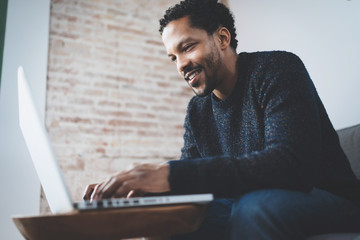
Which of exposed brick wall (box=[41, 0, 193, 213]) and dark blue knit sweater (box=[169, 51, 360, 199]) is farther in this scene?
exposed brick wall (box=[41, 0, 193, 213])

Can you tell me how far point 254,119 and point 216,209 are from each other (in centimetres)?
35

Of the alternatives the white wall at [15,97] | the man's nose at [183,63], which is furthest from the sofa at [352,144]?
the white wall at [15,97]

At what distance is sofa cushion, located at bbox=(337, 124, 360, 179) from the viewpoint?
123cm

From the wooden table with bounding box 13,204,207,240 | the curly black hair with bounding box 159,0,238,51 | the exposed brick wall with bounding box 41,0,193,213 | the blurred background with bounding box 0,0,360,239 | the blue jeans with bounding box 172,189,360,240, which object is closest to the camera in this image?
the wooden table with bounding box 13,204,207,240

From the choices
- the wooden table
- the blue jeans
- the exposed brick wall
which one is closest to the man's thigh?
the blue jeans

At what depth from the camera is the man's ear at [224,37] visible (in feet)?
4.58

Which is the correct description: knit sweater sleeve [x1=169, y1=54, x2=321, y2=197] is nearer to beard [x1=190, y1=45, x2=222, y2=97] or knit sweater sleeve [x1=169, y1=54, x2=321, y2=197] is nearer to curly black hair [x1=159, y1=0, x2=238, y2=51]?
beard [x1=190, y1=45, x2=222, y2=97]

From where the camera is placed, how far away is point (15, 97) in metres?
2.06

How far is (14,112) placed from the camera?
2.04m

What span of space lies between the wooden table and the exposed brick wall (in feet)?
5.23

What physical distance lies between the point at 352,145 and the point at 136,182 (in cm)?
97

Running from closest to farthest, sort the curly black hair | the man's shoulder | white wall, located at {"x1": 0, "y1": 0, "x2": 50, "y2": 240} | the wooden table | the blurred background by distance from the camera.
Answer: the wooden table, the man's shoulder, the curly black hair, the blurred background, white wall, located at {"x1": 0, "y1": 0, "x2": 50, "y2": 240}

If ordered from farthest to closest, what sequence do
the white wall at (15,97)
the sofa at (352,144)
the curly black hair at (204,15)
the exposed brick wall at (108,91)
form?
the exposed brick wall at (108,91) → the white wall at (15,97) → the curly black hair at (204,15) → the sofa at (352,144)

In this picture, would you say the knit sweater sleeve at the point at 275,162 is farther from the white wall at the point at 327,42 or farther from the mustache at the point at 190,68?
the white wall at the point at 327,42
